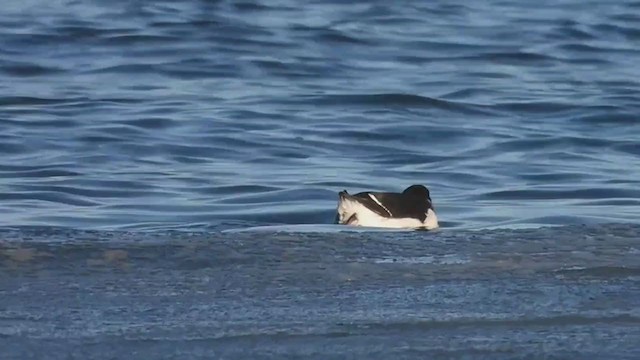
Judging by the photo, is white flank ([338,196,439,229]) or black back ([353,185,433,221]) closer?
white flank ([338,196,439,229])

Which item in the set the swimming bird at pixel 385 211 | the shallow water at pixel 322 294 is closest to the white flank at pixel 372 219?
the swimming bird at pixel 385 211

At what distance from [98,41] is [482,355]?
59.5ft

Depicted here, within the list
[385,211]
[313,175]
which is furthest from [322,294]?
[313,175]

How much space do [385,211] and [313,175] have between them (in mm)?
3577

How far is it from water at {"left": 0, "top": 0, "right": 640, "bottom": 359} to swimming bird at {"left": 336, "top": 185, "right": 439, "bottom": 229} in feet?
0.84

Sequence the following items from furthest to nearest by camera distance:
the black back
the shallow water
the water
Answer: the black back → the water → the shallow water

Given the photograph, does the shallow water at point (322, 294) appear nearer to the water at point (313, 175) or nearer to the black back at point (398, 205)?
the water at point (313, 175)

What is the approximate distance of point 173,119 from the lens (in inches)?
709

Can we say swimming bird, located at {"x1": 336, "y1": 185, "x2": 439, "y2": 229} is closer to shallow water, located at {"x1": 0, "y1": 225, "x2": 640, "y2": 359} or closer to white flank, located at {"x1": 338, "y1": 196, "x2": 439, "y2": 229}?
white flank, located at {"x1": 338, "y1": 196, "x2": 439, "y2": 229}

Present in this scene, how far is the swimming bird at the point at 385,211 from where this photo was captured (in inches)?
432

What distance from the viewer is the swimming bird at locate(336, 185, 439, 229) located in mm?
10984

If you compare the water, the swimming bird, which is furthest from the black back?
the water

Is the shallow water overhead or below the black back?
overhead

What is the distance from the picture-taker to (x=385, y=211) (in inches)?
444
